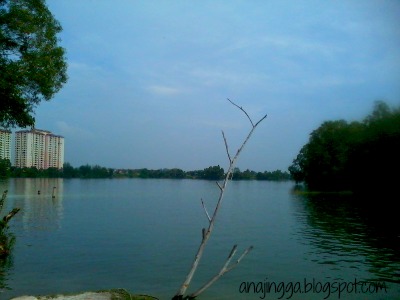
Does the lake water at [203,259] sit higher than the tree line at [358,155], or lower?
lower

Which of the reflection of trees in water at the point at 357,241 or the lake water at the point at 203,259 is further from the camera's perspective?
the reflection of trees in water at the point at 357,241

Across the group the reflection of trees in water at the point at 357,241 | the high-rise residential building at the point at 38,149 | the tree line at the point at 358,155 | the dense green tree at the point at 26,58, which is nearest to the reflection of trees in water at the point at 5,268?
the dense green tree at the point at 26,58

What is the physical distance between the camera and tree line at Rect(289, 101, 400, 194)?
5484 cm

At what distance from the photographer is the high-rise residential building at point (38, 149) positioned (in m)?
106

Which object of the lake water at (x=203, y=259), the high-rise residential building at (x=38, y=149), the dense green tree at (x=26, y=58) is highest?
the high-rise residential building at (x=38, y=149)

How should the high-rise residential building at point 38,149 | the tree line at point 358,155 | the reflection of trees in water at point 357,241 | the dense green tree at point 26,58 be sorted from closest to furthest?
the dense green tree at point 26,58
the reflection of trees in water at point 357,241
the tree line at point 358,155
the high-rise residential building at point 38,149

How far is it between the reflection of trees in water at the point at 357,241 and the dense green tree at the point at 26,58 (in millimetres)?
13249

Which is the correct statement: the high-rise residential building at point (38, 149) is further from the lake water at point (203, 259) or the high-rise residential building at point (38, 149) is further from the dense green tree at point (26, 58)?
the dense green tree at point (26, 58)

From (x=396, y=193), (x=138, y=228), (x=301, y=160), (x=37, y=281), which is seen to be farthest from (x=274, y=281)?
(x=301, y=160)

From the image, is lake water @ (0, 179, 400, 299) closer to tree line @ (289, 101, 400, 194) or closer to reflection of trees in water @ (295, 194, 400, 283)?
reflection of trees in water @ (295, 194, 400, 283)

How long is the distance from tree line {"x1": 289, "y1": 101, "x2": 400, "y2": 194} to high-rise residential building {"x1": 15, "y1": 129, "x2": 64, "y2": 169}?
61.3 meters

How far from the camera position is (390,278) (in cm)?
1523

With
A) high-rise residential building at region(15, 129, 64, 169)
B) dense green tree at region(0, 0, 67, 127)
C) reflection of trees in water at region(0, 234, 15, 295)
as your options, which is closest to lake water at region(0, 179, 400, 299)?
reflection of trees in water at region(0, 234, 15, 295)

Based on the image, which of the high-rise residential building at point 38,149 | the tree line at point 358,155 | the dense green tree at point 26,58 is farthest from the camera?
the high-rise residential building at point 38,149
